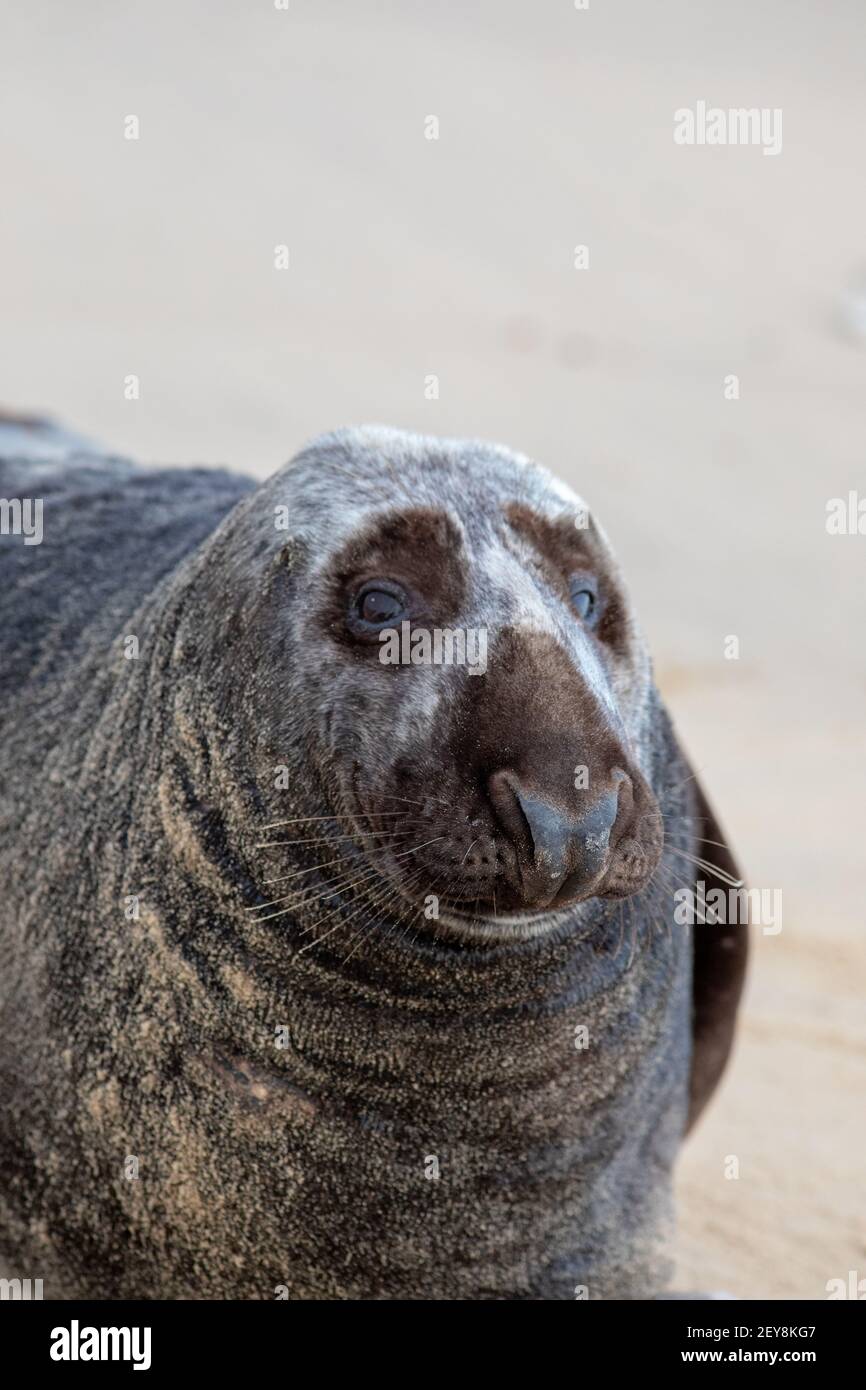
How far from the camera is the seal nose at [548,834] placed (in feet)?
10.0

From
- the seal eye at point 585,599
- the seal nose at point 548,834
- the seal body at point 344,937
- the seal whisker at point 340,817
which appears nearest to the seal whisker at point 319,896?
the seal body at point 344,937

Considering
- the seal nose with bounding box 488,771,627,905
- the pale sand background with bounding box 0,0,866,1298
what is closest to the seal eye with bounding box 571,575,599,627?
the seal nose with bounding box 488,771,627,905

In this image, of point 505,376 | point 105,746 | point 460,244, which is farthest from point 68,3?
point 105,746

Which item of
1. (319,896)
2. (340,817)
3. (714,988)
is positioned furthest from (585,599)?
(714,988)

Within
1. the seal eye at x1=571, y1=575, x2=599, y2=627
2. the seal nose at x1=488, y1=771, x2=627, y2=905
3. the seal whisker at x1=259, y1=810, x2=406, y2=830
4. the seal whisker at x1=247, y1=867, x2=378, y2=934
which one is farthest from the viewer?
the seal eye at x1=571, y1=575, x2=599, y2=627

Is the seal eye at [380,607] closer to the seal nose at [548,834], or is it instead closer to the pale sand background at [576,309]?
the seal nose at [548,834]

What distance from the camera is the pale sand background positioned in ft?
24.9

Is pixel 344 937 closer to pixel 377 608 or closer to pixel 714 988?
pixel 377 608

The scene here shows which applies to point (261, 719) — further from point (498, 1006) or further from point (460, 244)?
point (460, 244)

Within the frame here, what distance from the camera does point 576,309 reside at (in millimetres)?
16406

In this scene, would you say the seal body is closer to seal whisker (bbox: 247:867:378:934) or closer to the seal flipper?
seal whisker (bbox: 247:867:378:934)

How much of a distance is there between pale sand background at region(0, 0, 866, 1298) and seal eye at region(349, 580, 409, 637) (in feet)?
8.32

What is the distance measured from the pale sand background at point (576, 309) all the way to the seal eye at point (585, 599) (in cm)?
231

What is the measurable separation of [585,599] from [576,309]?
13194 millimetres
